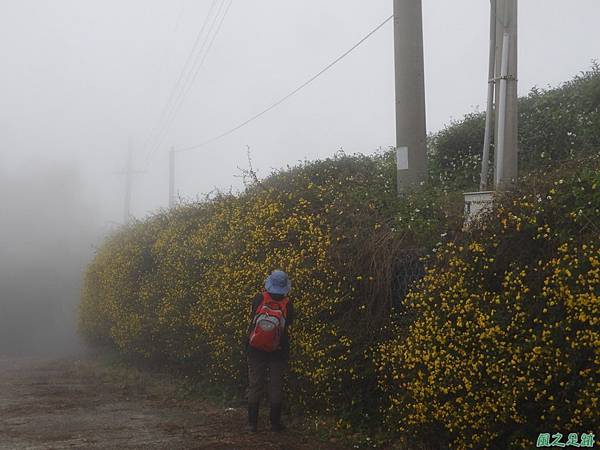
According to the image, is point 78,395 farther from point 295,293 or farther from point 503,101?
point 503,101

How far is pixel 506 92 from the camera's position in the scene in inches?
277

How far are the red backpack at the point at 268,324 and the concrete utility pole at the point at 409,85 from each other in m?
2.49

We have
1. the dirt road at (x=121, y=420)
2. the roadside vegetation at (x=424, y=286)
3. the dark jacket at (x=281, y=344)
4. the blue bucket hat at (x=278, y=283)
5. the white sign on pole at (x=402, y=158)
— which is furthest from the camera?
the white sign on pole at (x=402, y=158)

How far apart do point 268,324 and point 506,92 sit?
337cm

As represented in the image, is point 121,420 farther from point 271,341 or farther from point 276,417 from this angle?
point 271,341

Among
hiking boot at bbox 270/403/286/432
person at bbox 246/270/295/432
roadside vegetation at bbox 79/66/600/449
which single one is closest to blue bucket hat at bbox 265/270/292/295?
person at bbox 246/270/295/432

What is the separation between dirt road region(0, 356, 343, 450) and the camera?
6660 mm

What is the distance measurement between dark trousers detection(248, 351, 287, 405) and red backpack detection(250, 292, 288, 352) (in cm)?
20

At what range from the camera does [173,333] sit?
10914 millimetres

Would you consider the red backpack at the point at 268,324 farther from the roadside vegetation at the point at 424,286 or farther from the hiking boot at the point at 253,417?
the hiking boot at the point at 253,417

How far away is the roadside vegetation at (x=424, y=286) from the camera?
4.71 meters

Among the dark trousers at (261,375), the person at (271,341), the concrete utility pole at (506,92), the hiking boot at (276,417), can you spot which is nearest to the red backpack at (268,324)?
the person at (271,341)

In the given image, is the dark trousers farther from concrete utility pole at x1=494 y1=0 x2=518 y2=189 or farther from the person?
concrete utility pole at x1=494 y1=0 x2=518 y2=189

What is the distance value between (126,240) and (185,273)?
5197 mm
